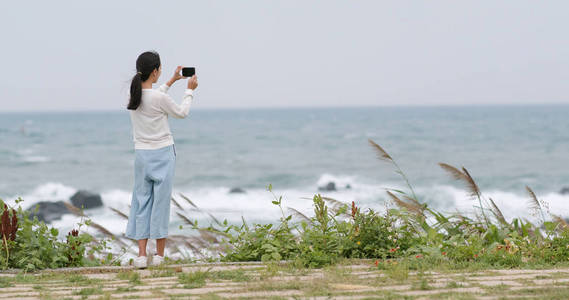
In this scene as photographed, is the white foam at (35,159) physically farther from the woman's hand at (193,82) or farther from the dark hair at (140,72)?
the woman's hand at (193,82)

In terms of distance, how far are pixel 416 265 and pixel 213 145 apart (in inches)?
1766

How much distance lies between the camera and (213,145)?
1933 inches

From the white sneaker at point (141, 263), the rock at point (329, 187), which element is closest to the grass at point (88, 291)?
the white sneaker at point (141, 263)

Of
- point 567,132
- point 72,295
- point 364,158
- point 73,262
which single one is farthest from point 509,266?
point 567,132

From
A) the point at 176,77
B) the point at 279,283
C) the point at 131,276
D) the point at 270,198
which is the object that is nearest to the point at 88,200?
the point at 270,198

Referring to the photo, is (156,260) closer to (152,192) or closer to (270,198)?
(152,192)

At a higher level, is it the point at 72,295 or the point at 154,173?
the point at 154,173

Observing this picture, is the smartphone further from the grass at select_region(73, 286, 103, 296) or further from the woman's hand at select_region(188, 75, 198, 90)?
the grass at select_region(73, 286, 103, 296)

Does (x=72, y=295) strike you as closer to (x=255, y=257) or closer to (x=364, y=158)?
(x=255, y=257)

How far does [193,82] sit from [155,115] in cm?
43

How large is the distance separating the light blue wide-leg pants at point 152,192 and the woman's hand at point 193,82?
554mm

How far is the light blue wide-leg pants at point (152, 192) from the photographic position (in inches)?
198

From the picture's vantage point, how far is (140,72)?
5.01 metres

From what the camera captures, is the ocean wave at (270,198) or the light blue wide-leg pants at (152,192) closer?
the light blue wide-leg pants at (152,192)
